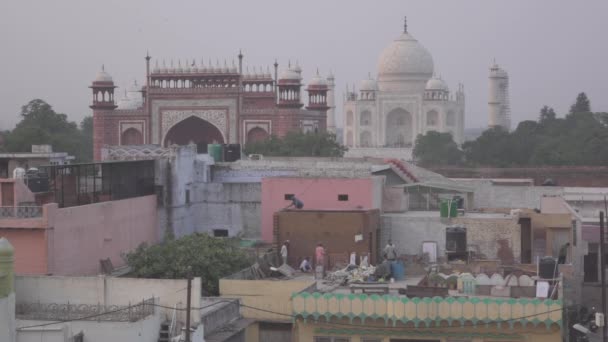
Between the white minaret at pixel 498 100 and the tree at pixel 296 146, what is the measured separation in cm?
2921

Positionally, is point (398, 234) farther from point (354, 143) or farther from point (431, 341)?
point (354, 143)

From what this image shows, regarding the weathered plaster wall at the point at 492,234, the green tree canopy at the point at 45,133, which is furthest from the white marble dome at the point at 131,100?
the weathered plaster wall at the point at 492,234

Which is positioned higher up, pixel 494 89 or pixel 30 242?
pixel 494 89

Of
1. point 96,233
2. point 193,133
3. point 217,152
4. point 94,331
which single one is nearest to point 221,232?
point 96,233

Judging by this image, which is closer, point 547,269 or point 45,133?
point 547,269

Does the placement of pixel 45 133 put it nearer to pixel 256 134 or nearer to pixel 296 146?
pixel 256 134

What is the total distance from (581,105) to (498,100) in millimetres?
7344

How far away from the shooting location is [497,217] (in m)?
17.3

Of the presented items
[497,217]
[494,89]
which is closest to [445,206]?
[497,217]

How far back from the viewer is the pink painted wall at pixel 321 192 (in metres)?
18.1

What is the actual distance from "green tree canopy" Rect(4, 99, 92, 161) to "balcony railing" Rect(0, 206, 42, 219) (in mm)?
25894

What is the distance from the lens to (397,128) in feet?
201

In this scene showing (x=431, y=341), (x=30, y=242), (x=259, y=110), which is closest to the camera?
(x=431, y=341)

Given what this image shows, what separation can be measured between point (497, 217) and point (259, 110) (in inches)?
919
